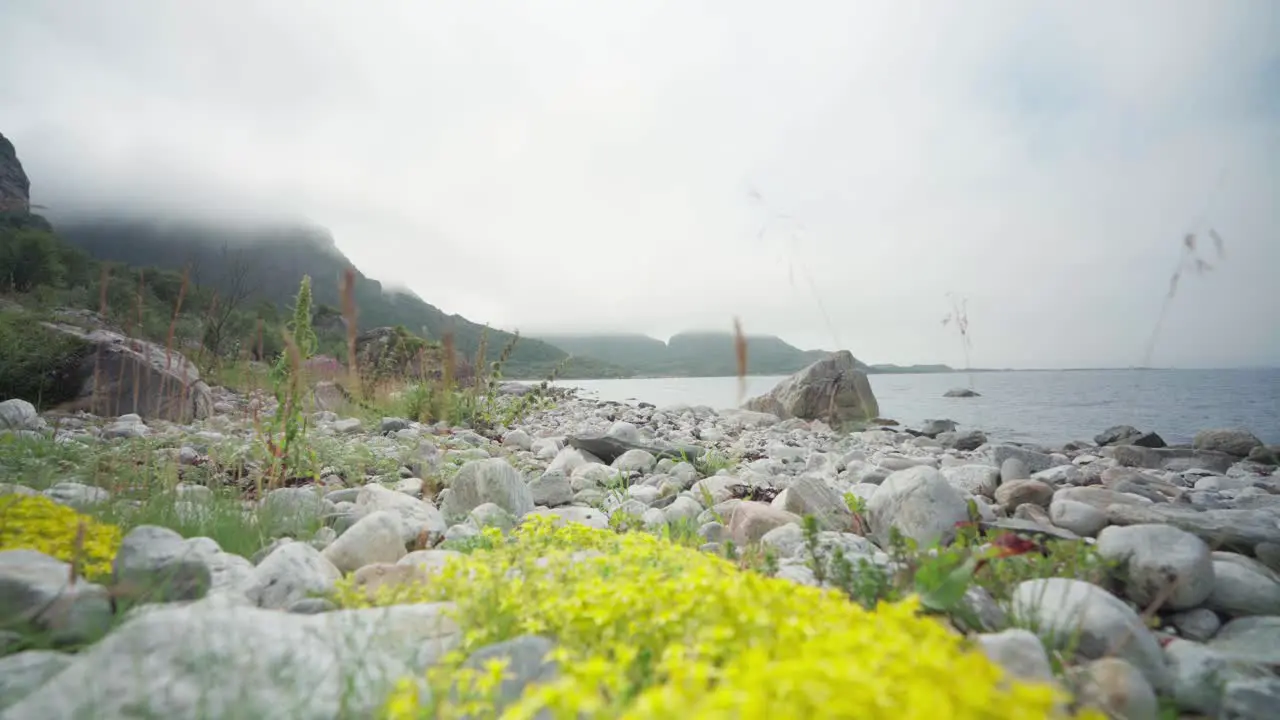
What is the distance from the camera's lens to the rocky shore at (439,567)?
1582 mm

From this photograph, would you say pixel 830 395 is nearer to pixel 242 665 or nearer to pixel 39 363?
pixel 242 665

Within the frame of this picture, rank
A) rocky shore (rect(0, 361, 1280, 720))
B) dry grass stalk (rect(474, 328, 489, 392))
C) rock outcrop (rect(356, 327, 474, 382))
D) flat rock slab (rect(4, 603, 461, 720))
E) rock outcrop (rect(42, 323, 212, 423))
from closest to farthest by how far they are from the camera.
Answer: flat rock slab (rect(4, 603, 461, 720)), rocky shore (rect(0, 361, 1280, 720)), rock outcrop (rect(42, 323, 212, 423)), dry grass stalk (rect(474, 328, 489, 392)), rock outcrop (rect(356, 327, 474, 382))

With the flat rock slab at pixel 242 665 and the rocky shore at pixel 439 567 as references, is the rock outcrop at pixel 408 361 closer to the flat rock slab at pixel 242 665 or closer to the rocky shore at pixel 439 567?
the rocky shore at pixel 439 567

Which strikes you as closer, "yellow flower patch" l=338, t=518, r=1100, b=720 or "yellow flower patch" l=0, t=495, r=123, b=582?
"yellow flower patch" l=338, t=518, r=1100, b=720

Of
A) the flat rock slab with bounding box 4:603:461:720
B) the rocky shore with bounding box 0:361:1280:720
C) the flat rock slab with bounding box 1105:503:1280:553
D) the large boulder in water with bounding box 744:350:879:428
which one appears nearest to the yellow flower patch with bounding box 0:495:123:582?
the rocky shore with bounding box 0:361:1280:720

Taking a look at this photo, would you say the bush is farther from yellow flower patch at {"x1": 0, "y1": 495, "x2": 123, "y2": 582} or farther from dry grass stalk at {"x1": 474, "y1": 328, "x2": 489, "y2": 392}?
yellow flower patch at {"x1": 0, "y1": 495, "x2": 123, "y2": 582}

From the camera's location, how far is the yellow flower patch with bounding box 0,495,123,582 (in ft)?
7.23

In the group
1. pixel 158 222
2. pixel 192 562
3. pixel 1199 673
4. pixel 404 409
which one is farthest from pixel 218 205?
pixel 1199 673

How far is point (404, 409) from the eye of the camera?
372 inches

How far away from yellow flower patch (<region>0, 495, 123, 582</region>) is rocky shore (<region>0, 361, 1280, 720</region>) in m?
0.02

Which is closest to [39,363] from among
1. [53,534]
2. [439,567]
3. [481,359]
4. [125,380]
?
[125,380]

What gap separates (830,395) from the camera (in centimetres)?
1545

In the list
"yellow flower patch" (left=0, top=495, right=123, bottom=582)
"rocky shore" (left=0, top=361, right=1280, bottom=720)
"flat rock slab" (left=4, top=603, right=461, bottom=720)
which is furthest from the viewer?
"yellow flower patch" (left=0, top=495, right=123, bottom=582)

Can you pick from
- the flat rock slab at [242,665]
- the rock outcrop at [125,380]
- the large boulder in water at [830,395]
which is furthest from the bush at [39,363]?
the large boulder in water at [830,395]
